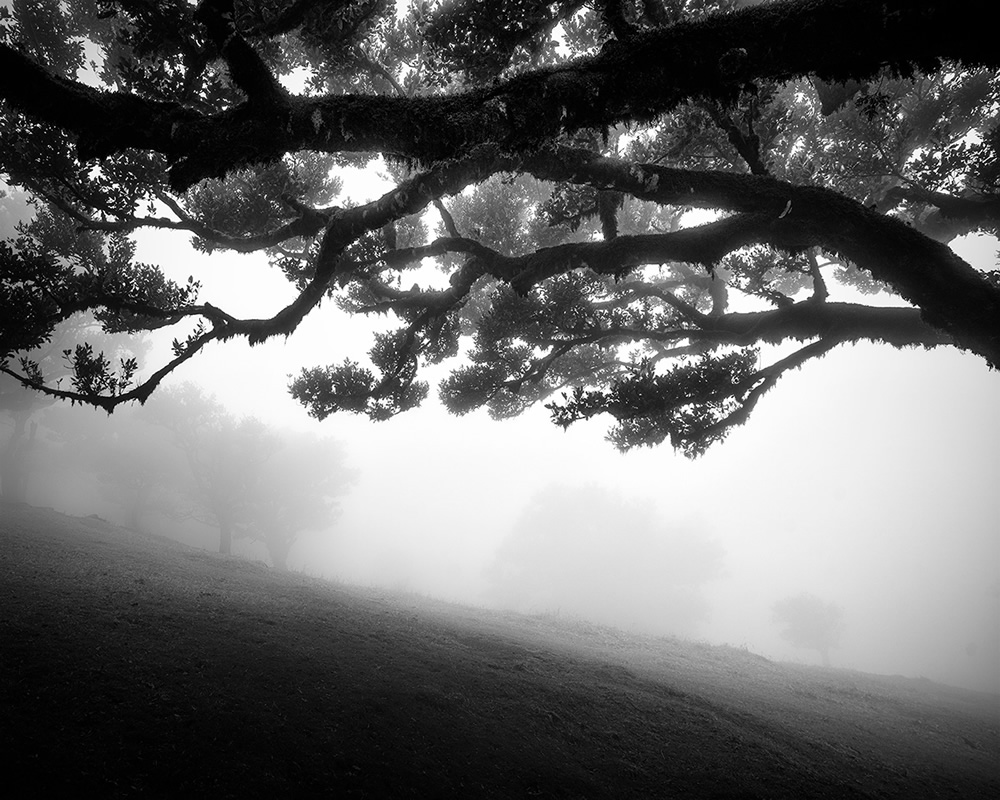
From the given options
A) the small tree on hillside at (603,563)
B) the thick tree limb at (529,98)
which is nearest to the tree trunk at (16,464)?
the thick tree limb at (529,98)

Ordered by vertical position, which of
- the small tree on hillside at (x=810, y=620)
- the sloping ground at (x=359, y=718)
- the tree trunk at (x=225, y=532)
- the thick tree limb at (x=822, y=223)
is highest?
the thick tree limb at (x=822, y=223)

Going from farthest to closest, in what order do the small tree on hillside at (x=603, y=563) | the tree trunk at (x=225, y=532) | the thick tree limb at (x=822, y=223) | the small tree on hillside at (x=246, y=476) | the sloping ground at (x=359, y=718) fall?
the small tree on hillside at (x=603, y=563) < the small tree on hillside at (x=246, y=476) < the tree trunk at (x=225, y=532) < the thick tree limb at (x=822, y=223) < the sloping ground at (x=359, y=718)

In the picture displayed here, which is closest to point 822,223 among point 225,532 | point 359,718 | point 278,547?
point 359,718

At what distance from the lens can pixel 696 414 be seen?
10.2 m

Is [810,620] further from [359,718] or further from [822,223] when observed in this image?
[359,718]

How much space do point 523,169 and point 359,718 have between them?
24.2ft

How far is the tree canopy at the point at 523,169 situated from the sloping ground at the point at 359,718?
4056 millimetres

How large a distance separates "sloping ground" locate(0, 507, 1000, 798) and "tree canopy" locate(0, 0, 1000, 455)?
13.3 ft

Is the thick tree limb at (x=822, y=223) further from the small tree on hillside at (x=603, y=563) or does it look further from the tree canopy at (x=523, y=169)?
the small tree on hillside at (x=603, y=563)

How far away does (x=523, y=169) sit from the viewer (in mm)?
6805

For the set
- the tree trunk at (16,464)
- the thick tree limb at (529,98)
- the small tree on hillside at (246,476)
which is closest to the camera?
the thick tree limb at (529,98)

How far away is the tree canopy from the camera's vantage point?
3.99 m

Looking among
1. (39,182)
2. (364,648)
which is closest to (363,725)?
(364,648)

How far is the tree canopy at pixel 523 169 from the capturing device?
157 inches
